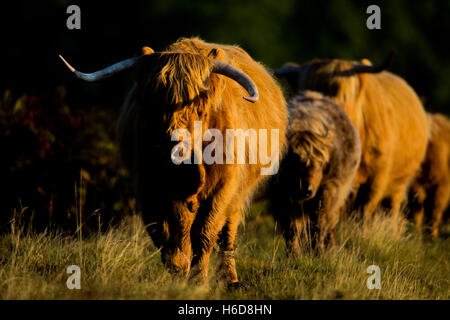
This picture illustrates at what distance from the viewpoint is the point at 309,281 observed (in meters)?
4.50

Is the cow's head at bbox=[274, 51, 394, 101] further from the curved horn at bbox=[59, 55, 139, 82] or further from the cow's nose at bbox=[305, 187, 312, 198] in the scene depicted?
the curved horn at bbox=[59, 55, 139, 82]

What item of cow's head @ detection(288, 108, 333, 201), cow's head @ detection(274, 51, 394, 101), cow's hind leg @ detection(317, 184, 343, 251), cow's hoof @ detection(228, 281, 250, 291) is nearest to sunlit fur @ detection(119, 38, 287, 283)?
cow's hoof @ detection(228, 281, 250, 291)

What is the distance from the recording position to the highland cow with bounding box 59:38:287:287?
417 centimetres

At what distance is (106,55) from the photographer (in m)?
20.2

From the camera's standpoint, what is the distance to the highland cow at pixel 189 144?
417 centimetres

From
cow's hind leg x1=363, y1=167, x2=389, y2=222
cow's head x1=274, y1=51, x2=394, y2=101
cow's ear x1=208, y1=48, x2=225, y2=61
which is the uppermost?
cow's ear x1=208, y1=48, x2=225, y2=61

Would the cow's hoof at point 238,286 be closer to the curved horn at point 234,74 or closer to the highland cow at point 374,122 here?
the curved horn at point 234,74

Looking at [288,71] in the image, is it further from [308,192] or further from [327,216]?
[308,192]

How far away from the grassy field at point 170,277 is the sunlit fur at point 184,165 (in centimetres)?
19

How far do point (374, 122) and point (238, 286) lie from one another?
13.7ft

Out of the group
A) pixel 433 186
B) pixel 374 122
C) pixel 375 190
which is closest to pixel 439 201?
pixel 433 186

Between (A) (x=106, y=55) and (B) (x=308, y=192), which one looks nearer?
(B) (x=308, y=192)

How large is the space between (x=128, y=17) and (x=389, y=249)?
53.7 ft

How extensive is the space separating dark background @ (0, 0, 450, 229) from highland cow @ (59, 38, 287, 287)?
9.30ft
